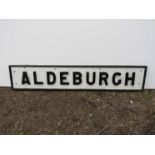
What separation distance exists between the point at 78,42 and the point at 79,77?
0.32 metres

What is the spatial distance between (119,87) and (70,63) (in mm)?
520

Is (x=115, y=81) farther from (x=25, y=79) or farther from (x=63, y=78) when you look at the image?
(x=25, y=79)

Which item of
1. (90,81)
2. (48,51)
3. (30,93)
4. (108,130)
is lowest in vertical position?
(108,130)

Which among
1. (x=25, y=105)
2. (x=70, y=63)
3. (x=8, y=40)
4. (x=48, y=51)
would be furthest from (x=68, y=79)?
(x=8, y=40)

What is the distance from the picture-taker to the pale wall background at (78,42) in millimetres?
2454

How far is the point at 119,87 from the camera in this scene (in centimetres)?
261

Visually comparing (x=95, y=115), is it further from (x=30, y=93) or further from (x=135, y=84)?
(x=30, y=93)

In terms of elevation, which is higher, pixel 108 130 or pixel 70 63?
pixel 70 63

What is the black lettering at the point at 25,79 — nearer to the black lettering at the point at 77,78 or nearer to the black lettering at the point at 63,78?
the black lettering at the point at 63,78

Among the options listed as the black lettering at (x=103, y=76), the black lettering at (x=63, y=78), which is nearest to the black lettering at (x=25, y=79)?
the black lettering at (x=63, y=78)

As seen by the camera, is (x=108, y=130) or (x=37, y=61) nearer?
(x=108, y=130)

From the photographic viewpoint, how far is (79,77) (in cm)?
254

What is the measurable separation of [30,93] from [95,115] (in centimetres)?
68

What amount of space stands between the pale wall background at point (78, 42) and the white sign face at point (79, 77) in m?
0.09
